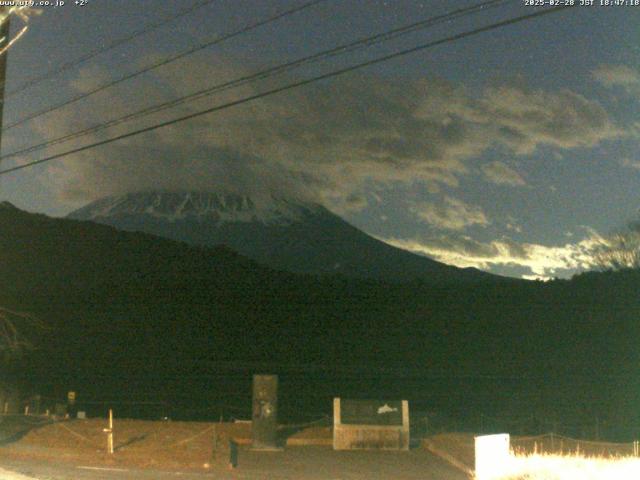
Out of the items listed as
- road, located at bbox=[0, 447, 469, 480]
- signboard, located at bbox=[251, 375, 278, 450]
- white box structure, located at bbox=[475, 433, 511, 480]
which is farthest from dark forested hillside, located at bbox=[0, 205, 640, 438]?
white box structure, located at bbox=[475, 433, 511, 480]

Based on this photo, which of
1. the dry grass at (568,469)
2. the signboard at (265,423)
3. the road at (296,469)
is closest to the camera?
the dry grass at (568,469)

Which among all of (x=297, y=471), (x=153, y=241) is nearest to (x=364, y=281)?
(x=153, y=241)

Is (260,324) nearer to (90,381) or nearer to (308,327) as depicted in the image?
(308,327)

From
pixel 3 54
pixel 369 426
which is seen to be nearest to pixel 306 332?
pixel 369 426

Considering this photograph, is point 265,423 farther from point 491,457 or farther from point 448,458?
point 491,457

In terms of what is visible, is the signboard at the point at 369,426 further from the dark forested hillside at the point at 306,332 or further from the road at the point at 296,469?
the dark forested hillside at the point at 306,332

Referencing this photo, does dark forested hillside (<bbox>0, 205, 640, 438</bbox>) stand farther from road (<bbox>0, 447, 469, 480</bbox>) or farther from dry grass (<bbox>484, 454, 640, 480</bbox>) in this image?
dry grass (<bbox>484, 454, 640, 480</bbox>)

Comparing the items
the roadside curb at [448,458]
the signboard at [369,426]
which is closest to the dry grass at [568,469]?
the roadside curb at [448,458]
